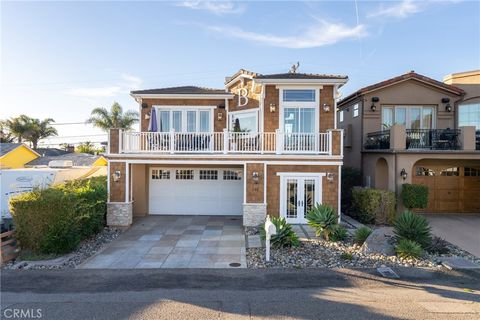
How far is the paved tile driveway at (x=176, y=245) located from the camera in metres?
8.27

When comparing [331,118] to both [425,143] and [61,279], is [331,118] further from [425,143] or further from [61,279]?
[61,279]

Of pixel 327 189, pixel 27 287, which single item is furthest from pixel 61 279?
pixel 327 189

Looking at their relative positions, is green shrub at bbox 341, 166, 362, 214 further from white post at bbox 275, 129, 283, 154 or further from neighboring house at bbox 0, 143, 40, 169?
neighboring house at bbox 0, 143, 40, 169

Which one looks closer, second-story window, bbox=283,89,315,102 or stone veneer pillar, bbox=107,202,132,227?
stone veneer pillar, bbox=107,202,132,227

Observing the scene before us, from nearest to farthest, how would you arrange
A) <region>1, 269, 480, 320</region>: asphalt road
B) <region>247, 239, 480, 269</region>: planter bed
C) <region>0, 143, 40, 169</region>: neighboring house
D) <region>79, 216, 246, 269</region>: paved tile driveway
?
1. <region>1, 269, 480, 320</region>: asphalt road
2. <region>247, 239, 480, 269</region>: planter bed
3. <region>79, 216, 246, 269</region>: paved tile driveway
4. <region>0, 143, 40, 169</region>: neighboring house

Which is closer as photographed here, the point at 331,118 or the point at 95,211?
the point at 95,211

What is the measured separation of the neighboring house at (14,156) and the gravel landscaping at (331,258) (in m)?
22.7

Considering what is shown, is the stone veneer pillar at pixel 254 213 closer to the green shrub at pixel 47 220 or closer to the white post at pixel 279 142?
the white post at pixel 279 142

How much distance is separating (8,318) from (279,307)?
5186mm

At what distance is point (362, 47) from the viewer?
57.1ft

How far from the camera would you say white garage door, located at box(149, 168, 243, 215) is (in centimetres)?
1456

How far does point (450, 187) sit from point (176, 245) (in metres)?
13.7

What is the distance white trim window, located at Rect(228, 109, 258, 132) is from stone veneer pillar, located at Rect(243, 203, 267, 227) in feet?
12.5

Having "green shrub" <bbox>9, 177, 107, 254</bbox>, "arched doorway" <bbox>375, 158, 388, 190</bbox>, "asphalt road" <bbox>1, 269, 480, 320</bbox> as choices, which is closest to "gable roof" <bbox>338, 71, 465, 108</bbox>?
"arched doorway" <bbox>375, 158, 388, 190</bbox>
